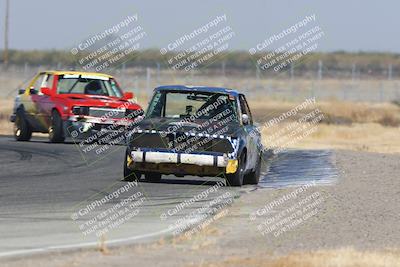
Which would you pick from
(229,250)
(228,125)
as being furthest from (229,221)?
(228,125)

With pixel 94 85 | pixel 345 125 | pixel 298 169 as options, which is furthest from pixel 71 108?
pixel 345 125

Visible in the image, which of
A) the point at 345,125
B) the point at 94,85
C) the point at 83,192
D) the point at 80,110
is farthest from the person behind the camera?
the point at 345,125

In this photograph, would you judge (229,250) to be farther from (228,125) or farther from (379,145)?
(379,145)

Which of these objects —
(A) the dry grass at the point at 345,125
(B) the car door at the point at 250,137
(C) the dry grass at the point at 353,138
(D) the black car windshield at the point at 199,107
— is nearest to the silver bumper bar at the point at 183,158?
(B) the car door at the point at 250,137

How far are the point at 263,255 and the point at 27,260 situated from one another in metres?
2.04

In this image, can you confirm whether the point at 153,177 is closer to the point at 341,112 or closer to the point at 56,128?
the point at 56,128

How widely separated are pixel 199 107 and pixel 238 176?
1.57 meters

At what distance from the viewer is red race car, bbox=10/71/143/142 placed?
24891 millimetres

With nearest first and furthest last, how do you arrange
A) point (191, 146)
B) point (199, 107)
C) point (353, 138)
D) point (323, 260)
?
point (323, 260) → point (191, 146) → point (199, 107) → point (353, 138)

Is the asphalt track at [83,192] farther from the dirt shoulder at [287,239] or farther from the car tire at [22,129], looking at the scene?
the car tire at [22,129]

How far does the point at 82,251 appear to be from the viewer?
1046 cm

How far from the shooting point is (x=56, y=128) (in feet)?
84.3

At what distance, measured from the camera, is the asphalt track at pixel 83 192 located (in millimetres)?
11547

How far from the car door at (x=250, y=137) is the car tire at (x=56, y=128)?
7415 millimetres
